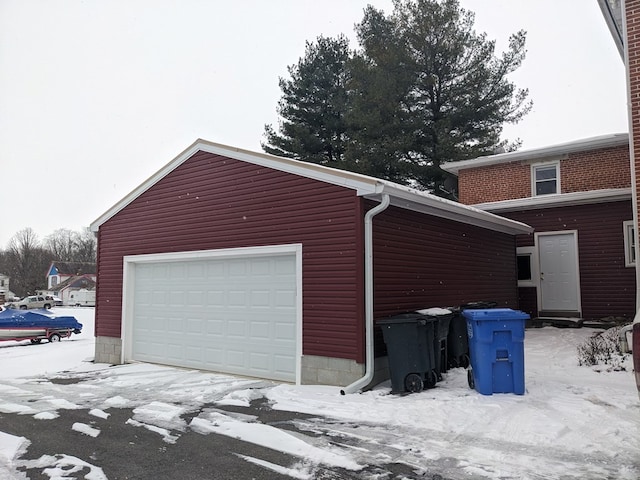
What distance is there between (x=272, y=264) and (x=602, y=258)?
31.8 feet

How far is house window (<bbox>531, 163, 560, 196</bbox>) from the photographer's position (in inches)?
582

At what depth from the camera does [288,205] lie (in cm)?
833

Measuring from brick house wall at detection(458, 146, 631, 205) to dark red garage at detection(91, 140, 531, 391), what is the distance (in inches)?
155

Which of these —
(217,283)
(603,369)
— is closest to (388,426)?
(603,369)

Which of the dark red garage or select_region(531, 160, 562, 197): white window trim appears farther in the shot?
select_region(531, 160, 562, 197): white window trim

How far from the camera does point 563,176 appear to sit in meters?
14.6

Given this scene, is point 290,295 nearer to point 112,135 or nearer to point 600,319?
point 600,319

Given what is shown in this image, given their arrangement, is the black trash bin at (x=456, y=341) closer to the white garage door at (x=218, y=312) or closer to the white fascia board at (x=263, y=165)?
the white garage door at (x=218, y=312)

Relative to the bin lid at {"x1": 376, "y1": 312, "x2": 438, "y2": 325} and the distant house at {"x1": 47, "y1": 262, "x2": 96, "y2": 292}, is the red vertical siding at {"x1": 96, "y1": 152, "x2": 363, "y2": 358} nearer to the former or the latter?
the bin lid at {"x1": 376, "y1": 312, "x2": 438, "y2": 325}

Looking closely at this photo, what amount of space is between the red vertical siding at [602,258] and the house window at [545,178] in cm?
123

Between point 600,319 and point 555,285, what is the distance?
1.45 meters

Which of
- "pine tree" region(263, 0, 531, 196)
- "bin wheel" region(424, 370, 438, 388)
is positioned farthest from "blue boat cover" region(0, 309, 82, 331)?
"bin wheel" region(424, 370, 438, 388)

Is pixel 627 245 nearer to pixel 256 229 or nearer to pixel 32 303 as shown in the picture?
pixel 256 229

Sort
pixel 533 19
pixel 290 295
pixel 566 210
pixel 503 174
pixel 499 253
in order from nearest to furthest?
pixel 290 295 → pixel 499 253 → pixel 566 210 → pixel 503 174 → pixel 533 19
